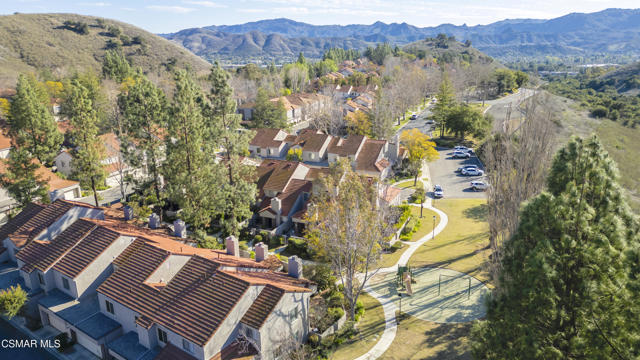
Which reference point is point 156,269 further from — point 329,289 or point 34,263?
point 329,289

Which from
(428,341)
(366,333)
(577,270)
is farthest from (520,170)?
(366,333)

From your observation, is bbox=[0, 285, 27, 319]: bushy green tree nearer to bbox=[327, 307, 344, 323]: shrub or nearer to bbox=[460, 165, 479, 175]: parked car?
bbox=[327, 307, 344, 323]: shrub

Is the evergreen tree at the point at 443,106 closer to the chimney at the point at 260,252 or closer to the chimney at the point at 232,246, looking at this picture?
the chimney at the point at 260,252

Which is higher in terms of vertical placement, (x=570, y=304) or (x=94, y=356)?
(x=570, y=304)

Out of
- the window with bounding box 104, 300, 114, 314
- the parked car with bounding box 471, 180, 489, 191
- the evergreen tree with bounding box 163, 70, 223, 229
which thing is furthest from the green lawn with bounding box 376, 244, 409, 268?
the window with bounding box 104, 300, 114, 314

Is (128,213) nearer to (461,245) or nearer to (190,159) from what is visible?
(190,159)

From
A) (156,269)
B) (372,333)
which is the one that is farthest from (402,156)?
(156,269)

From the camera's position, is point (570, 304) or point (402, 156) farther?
point (402, 156)
